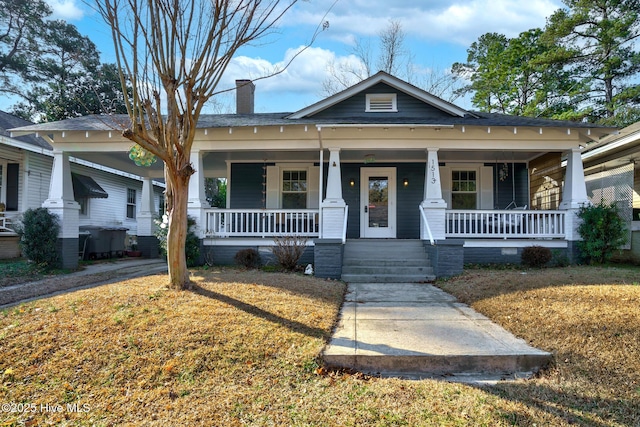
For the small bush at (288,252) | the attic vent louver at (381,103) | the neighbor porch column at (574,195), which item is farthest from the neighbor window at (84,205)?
the neighbor porch column at (574,195)

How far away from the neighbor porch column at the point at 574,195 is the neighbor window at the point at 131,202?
722 inches

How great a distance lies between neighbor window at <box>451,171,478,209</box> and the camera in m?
11.8

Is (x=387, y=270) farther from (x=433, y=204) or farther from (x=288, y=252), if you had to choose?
(x=288, y=252)

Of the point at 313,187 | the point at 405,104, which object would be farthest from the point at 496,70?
the point at 313,187

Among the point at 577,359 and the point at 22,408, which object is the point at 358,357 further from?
the point at 22,408

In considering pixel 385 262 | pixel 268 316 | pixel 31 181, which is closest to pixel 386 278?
pixel 385 262

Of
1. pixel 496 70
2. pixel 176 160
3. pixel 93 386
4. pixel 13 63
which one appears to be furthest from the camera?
pixel 496 70

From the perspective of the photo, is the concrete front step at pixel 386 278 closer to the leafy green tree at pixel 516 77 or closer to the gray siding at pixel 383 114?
the gray siding at pixel 383 114

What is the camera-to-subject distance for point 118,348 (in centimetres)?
352

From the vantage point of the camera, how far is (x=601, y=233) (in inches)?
339

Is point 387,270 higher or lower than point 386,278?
higher

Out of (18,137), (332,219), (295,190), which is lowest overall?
(332,219)

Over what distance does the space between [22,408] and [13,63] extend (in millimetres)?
26912

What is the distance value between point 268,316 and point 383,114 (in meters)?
8.11
